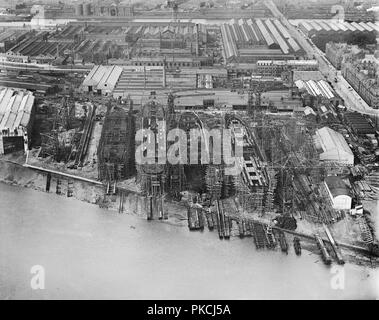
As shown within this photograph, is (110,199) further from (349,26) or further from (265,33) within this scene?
(349,26)

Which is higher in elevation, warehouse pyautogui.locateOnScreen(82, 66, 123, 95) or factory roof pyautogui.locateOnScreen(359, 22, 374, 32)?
factory roof pyautogui.locateOnScreen(359, 22, 374, 32)

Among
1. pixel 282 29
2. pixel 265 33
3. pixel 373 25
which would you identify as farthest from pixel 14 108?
pixel 373 25

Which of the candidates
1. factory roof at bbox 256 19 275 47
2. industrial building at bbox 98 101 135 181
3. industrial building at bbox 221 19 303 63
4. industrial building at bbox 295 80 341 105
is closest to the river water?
industrial building at bbox 98 101 135 181

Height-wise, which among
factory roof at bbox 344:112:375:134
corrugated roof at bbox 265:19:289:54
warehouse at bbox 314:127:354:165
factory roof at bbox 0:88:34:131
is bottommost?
warehouse at bbox 314:127:354:165

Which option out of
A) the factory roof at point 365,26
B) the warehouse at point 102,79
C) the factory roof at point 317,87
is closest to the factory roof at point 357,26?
the factory roof at point 365,26

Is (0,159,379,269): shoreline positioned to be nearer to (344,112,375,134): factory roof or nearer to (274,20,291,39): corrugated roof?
(344,112,375,134): factory roof
